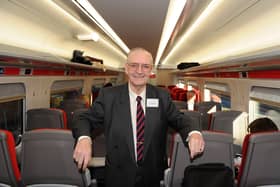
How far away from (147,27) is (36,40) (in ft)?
5.72

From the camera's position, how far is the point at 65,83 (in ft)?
22.4

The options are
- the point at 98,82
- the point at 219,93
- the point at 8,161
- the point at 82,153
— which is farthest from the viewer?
the point at 98,82

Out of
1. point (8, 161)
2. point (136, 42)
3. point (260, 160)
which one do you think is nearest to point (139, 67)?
point (260, 160)

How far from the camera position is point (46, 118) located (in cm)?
425

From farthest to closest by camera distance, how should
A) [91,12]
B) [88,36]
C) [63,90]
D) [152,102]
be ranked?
[63,90], [88,36], [91,12], [152,102]

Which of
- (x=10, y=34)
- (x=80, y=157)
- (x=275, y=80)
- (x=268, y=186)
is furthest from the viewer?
(x=10, y=34)

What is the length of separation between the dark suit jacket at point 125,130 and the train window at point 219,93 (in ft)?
11.6

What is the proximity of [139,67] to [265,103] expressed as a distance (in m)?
2.20

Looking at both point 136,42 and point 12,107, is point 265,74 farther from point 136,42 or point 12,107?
point 12,107

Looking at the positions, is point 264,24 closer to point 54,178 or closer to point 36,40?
point 54,178

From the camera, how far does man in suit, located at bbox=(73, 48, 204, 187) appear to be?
7.60 ft

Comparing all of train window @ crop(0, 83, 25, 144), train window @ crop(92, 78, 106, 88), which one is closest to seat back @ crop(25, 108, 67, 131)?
train window @ crop(0, 83, 25, 144)

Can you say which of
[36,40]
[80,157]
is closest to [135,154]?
[80,157]

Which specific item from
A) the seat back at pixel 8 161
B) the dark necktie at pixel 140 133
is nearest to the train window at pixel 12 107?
the seat back at pixel 8 161
